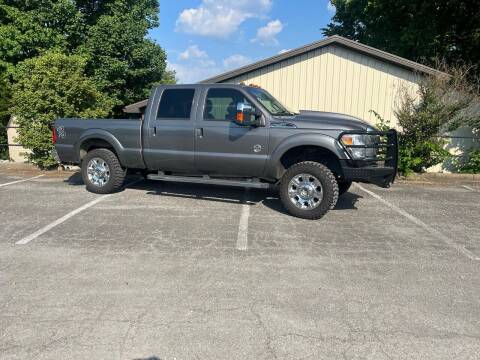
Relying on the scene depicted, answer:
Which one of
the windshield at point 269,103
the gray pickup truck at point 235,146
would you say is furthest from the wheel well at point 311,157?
the windshield at point 269,103

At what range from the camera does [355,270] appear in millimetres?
4227

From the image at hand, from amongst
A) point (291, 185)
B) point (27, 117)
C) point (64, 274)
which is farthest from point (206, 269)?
point (27, 117)

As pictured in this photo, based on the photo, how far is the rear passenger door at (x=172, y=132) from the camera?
6.78 m

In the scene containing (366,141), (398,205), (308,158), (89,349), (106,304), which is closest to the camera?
(89,349)

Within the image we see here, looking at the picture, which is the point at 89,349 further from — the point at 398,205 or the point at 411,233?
the point at 398,205

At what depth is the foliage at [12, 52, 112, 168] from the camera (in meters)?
9.89

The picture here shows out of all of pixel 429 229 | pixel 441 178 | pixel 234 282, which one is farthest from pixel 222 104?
pixel 441 178

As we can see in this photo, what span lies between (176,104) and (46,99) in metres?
4.85

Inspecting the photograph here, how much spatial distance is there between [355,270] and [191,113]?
Result: 12.8 ft

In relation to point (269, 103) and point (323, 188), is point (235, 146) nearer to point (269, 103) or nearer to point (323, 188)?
point (269, 103)

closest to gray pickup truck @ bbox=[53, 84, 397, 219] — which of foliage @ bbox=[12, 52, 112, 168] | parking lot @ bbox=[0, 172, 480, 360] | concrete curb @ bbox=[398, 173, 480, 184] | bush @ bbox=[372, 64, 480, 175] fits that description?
parking lot @ bbox=[0, 172, 480, 360]

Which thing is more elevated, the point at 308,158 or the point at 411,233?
the point at 308,158

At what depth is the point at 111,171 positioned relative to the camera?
742 cm

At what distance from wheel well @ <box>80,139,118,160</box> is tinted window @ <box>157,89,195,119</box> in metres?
1.29
